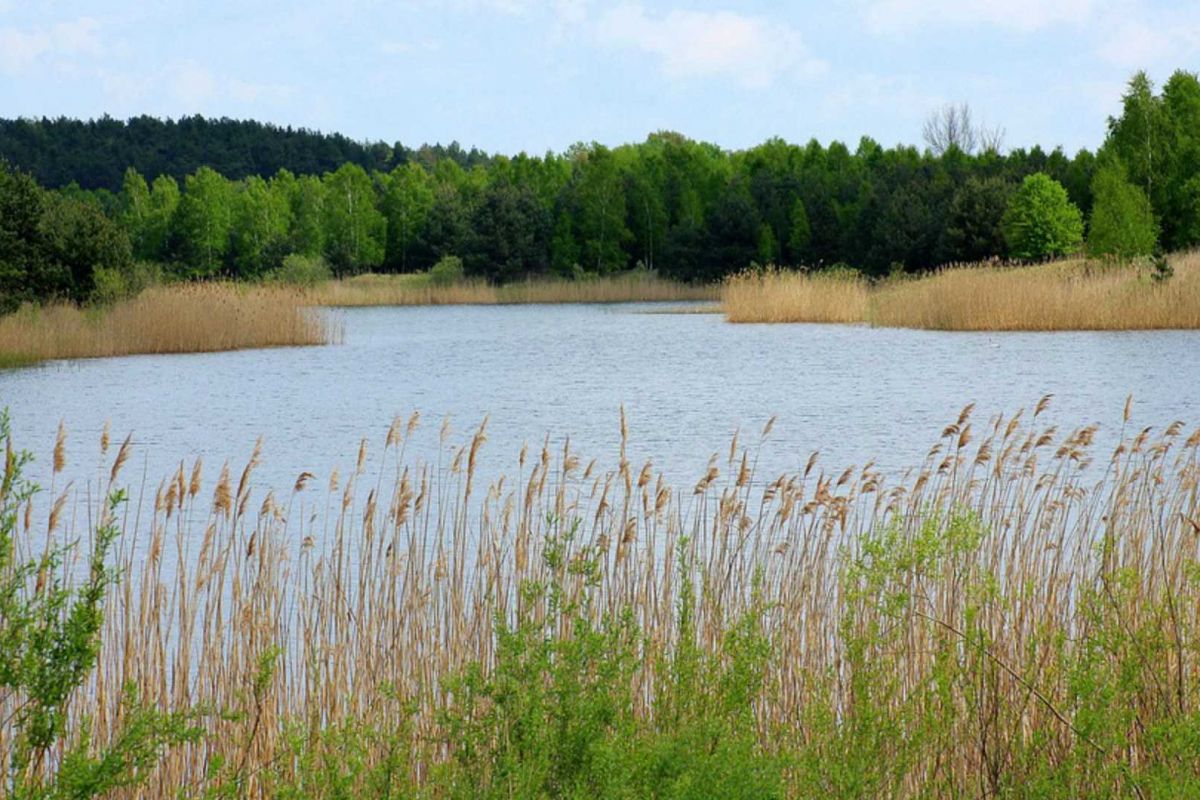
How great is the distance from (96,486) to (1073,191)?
44.5 metres

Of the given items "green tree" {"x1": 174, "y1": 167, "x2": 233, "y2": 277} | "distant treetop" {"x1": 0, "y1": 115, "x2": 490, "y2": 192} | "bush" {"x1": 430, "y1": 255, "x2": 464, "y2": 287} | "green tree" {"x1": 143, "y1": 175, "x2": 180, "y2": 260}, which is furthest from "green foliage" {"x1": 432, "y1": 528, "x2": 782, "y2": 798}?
"distant treetop" {"x1": 0, "y1": 115, "x2": 490, "y2": 192}

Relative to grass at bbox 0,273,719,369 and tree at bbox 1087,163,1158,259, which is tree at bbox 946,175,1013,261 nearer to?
tree at bbox 1087,163,1158,259

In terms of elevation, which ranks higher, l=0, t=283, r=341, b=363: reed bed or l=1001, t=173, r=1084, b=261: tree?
l=1001, t=173, r=1084, b=261: tree

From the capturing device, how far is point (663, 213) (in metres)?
62.6

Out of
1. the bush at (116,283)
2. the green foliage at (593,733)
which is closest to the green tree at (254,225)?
the bush at (116,283)

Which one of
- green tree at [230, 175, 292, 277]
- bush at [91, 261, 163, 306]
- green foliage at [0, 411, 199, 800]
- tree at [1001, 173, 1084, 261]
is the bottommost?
green foliage at [0, 411, 199, 800]


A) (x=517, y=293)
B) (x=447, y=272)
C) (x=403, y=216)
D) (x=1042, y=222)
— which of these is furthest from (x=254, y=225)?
(x=1042, y=222)

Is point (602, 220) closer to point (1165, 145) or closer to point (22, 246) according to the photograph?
point (1165, 145)

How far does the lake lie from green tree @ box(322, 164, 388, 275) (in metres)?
37.6

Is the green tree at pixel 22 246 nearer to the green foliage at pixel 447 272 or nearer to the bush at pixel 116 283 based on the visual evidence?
the bush at pixel 116 283

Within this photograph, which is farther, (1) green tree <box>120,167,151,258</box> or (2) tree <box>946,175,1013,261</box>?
(1) green tree <box>120,167,151,258</box>

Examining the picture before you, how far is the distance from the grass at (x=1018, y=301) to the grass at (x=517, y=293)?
20.8m

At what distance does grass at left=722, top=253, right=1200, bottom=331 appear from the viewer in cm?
2605

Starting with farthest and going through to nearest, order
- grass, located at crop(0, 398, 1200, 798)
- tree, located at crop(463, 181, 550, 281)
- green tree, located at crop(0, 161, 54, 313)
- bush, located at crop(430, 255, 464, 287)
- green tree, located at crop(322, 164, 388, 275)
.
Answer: green tree, located at crop(322, 164, 388, 275)
tree, located at crop(463, 181, 550, 281)
bush, located at crop(430, 255, 464, 287)
green tree, located at crop(0, 161, 54, 313)
grass, located at crop(0, 398, 1200, 798)
